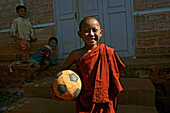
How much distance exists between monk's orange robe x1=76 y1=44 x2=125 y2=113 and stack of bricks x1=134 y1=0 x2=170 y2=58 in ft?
9.00

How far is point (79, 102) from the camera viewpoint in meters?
1.54

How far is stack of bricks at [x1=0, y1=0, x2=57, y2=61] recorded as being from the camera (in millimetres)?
4722

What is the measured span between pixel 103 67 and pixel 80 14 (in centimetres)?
343

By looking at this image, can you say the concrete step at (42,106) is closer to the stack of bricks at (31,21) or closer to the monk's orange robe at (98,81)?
the monk's orange robe at (98,81)

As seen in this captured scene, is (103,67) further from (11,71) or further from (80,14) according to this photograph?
(11,71)

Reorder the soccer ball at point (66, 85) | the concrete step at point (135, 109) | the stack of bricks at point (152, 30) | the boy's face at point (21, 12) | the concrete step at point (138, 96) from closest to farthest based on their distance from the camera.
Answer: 1. the soccer ball at point (66, 85)
2. the concrete step at point (135, 109)
3. the concrete step at point (138, 96)
4. the stack of bricks at point (152, 30)
5. the boy's face at point (21, 12)

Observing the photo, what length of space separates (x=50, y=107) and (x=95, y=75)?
4.47 feet

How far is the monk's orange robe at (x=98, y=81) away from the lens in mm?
1420

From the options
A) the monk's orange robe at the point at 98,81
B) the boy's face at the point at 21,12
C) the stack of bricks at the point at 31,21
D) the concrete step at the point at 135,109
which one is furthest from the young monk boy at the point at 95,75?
the boy's face at the point at 21,12

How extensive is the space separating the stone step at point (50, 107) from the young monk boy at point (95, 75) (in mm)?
784

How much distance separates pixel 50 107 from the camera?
2.37m

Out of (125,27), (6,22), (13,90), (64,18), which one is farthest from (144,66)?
(6,22)

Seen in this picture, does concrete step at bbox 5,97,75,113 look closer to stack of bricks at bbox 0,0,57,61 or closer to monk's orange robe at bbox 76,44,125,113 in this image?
monk's orange robe at bbox 76,44,125,113

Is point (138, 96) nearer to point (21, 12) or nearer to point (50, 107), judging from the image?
point (50, 107)
